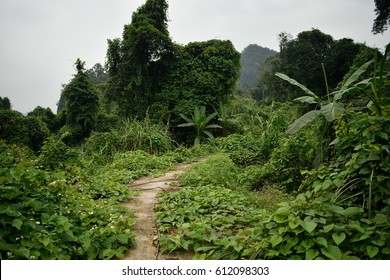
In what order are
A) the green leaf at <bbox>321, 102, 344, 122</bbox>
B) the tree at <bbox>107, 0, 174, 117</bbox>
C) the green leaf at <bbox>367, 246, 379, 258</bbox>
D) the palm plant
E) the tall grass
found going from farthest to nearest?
the tree at <bbox>107, 0, 174, 117</bbox> < the palm plant < the tall grass < the green leaf at <bbox>321, 102, 344, 122</bbox> < the green leaf at <bbox>367, 246, 379, 258</bbox>

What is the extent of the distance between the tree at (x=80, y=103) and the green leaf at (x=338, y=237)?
603 inches

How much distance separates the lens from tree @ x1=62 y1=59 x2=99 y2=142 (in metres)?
15.8

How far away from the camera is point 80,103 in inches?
631

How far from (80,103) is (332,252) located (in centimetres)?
1593

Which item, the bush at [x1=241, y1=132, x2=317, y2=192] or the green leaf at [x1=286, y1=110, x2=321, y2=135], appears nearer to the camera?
the green leaf at [x1=286, y1=110, x2=321, y2=135]

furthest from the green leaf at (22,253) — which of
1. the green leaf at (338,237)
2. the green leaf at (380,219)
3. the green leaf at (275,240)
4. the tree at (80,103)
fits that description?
the tree at (80,103)

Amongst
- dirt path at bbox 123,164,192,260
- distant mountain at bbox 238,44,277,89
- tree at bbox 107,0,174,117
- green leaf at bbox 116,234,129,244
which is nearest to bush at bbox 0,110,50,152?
tree at bbox 107,0,174,117

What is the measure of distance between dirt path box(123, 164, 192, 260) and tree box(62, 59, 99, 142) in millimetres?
10705

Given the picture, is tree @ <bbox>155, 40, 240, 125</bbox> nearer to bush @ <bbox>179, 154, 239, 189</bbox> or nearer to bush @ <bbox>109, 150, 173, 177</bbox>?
bush @ <bbox>109, 150, 173, 177</bbox>

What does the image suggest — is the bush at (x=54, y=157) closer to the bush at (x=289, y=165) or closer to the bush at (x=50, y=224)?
the bush at (x=50, y=224)

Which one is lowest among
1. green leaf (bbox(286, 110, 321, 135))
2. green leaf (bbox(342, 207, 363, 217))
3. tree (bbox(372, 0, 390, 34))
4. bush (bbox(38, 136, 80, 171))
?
green leaf (bbox(342, 207, 363, 217))

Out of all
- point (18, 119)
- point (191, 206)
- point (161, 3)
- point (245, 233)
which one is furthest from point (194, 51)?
point (245, 233)

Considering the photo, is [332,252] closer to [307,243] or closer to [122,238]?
[307,243]

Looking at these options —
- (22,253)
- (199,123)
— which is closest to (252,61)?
(199,123)
